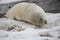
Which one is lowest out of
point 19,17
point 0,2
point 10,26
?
point 10,26

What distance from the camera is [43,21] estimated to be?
4.16 m

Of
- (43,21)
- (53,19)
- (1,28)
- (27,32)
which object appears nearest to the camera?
(27,32)

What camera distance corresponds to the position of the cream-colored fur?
420 cm

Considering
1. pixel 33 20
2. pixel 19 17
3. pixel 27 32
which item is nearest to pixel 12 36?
pixel 27 32

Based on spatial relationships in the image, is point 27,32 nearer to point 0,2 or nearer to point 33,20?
point 33,20

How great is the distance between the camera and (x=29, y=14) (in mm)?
4359

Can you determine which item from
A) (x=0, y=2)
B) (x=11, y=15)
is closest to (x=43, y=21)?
(x=11, y=15)

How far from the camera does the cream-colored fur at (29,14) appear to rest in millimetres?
4199

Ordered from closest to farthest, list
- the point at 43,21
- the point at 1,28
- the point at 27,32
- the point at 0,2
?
the point at 27,32, the point at 1,28, the point at 43,21, the point at 0,2

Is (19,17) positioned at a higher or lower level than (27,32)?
higher

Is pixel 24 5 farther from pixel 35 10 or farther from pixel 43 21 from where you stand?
pixel 43 21

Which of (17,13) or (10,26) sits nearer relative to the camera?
(10,26)

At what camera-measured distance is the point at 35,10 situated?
171 inches

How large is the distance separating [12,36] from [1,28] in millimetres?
585
